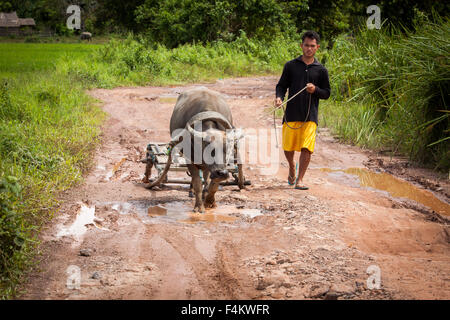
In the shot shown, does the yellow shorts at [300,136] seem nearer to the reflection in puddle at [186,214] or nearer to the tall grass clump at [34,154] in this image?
the reflection in puddle at [186,214]

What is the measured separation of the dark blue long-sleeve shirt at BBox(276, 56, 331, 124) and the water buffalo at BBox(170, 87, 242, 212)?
931 mm

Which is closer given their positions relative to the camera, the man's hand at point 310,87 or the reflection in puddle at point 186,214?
the reflection in puddle at point 186,214

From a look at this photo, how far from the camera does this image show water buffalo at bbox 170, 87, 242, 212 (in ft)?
17.7

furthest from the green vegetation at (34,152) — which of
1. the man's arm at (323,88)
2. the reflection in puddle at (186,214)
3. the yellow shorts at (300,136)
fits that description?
the man's arm at (323,88)

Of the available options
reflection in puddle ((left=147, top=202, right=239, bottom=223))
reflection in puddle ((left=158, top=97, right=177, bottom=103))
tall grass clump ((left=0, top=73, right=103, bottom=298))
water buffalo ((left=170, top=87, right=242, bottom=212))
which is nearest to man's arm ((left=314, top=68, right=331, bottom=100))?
water buffalo ((left=170, top=87, right=242, bottom=212))

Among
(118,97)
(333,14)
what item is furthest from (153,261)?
(333,14)

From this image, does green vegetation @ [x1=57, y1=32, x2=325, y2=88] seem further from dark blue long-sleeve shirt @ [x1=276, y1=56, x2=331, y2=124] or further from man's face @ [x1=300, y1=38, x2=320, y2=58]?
man's face @ [x1=300, y1=38, x2=320, y2=58]

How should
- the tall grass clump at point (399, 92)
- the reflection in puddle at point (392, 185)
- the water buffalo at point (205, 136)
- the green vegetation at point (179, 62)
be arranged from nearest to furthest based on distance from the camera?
the water buffalo at point (205, 136) < the reflection in puddle at point (392, 185) < the tall grass clump at point (399, 92) < the green vegetation at point (179, 62)

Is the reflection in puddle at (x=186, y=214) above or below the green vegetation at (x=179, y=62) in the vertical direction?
below

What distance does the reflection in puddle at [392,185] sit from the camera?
660 centimetres

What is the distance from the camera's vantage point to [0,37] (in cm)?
3459

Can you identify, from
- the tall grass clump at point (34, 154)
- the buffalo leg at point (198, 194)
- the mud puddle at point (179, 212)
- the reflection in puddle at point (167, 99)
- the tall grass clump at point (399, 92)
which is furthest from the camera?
the reflection in puddle at point (167, 99)

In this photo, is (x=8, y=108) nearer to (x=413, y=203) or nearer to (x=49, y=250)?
(x=49, y=250)
